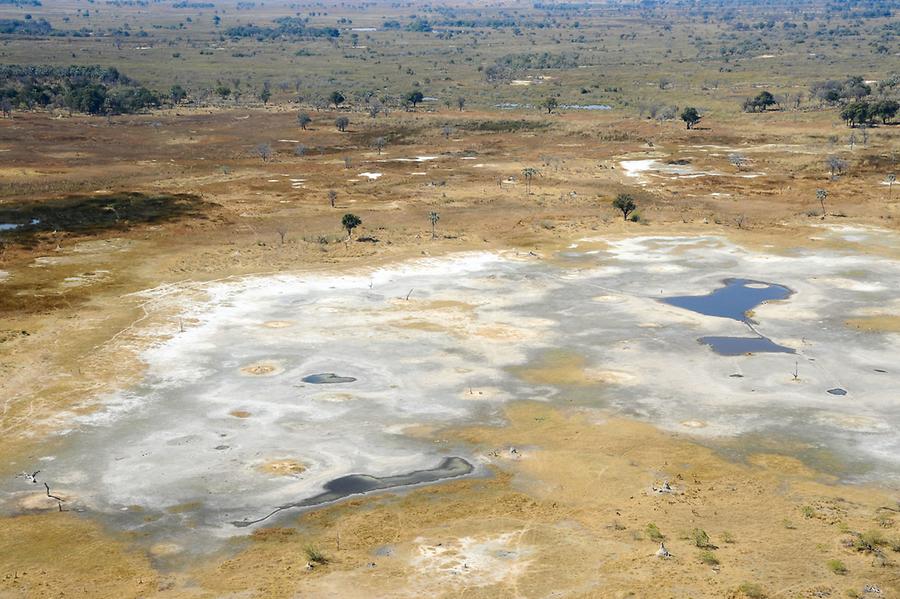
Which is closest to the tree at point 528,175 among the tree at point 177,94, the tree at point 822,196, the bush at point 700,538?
the tree at point 822,196

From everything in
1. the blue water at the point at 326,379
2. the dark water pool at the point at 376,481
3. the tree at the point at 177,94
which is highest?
the tree at the point at 177,94

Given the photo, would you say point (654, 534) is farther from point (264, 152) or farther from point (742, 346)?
point (264, 152)

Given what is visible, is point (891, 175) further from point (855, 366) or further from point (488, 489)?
point (488, 489)

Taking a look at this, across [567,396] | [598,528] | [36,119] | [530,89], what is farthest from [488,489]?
[530,89]

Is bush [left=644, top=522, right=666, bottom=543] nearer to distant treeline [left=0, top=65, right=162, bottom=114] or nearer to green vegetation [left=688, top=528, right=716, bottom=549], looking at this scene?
green vegetation [left=688, top=528, right=716, bottom=549]

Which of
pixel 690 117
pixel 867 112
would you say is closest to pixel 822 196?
pixel 867 112

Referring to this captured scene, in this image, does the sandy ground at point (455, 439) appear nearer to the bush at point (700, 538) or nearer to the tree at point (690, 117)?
the bush at point (700, 538)
